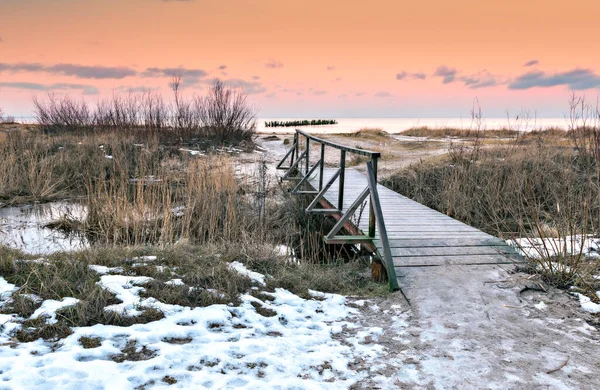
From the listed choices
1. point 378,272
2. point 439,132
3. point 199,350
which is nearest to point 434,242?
point 378,272

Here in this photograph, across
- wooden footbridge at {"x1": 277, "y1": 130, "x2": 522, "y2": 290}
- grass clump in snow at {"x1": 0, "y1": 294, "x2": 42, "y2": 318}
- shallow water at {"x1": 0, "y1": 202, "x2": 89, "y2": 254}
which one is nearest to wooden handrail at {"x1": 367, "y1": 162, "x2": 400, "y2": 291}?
wooden footbridge at {"x1": 277, "y1": 130, "x2": 522, "y2": 290}

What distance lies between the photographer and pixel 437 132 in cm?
2325

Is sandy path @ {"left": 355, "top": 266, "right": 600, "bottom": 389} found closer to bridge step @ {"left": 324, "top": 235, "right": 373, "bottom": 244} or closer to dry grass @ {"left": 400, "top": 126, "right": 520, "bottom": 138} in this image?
bridge step @ {"left": 324, "top": 235, "right": 373, "bottom": 244}

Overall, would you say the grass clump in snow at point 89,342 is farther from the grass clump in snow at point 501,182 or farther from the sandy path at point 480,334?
the grass clump in snow at point 501,182

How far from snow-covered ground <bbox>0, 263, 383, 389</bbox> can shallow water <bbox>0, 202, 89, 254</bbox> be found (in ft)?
7.23

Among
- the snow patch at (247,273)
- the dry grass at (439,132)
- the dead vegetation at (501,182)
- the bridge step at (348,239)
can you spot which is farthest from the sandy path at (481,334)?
the dry grass at (439,132)

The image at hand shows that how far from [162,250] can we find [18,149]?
814 centimetres

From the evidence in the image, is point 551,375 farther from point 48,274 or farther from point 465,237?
point 48,274

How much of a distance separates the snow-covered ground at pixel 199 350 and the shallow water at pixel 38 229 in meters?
2.20

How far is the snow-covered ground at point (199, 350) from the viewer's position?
2.64 metres

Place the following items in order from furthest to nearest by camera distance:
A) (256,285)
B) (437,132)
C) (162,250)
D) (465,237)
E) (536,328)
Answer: (437,132) → (465,237) → (162,250) → (256,285) → (536,328)

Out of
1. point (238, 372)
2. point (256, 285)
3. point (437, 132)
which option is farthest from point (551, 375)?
point (437, 132)

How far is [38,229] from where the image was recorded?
6.69 metres

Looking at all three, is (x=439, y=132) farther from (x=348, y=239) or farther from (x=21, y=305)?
(x=21, y=305)
